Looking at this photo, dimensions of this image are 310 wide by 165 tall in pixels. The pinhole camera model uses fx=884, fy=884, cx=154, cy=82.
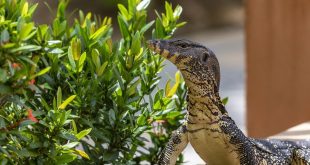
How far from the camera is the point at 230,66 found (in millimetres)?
10227

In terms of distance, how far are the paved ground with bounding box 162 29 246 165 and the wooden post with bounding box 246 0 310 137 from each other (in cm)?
118

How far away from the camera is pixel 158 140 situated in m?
3.37

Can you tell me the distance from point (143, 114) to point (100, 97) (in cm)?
17

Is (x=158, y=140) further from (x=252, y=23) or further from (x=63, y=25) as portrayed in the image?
(x=252, y=23)

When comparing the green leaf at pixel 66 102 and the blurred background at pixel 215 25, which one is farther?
the blurred background at pixel 215 25

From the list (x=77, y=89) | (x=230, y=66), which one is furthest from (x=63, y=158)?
(x=230, y=66)

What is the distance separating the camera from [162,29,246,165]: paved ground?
8.40 m

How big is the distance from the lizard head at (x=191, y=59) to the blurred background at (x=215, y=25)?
19.8 ft

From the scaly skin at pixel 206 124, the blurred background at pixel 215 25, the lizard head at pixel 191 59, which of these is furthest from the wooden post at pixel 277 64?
the blurred background at pixel 215 25

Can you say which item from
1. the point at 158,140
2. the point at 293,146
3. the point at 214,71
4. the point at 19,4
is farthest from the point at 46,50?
the point at 293,146

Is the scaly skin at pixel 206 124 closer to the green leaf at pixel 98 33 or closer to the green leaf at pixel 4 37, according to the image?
the green leaf at pixel 98 33

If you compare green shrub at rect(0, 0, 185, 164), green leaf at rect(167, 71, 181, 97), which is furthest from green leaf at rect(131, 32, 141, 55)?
green leaf at rect(167, 71, 181, 97)

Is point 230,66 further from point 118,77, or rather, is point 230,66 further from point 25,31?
point 25,31

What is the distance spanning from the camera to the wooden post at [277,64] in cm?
534
